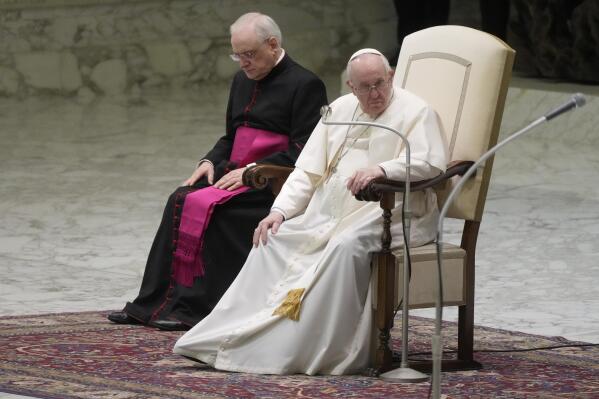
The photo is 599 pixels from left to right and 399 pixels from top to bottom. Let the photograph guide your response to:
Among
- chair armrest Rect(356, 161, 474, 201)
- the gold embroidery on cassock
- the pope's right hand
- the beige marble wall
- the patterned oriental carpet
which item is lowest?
the patterned oriental carpet

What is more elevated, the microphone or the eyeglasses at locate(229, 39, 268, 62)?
the eyeglasses at locate(229, 39, 268, 62)

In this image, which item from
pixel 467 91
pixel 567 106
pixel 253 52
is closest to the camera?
pixel 567 106

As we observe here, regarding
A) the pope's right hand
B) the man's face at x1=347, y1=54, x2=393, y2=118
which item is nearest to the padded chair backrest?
the man's face at x1=347, y1=54, x2=393, y2=118

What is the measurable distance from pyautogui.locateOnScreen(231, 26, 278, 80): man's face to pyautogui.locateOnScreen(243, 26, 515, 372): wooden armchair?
24.9 inches

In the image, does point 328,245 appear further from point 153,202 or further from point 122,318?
point 153,202

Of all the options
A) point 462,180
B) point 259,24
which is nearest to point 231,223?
point 259,24

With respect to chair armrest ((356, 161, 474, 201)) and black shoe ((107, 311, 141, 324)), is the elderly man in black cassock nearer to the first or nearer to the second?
black shoe ((107, 311, 141, 324))

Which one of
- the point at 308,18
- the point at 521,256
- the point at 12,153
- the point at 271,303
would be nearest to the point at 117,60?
the point at 308,18

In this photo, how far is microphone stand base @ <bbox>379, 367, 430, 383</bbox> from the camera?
5141mm

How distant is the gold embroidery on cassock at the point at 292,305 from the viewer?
5293 mm

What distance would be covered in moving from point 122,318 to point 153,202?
3143 millimetres

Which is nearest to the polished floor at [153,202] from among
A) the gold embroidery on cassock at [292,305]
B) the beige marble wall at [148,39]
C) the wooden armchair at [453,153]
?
the beige marble wall at [148,39]

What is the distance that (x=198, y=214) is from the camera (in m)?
6.27

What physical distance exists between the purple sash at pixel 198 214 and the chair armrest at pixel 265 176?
0.18 meters
